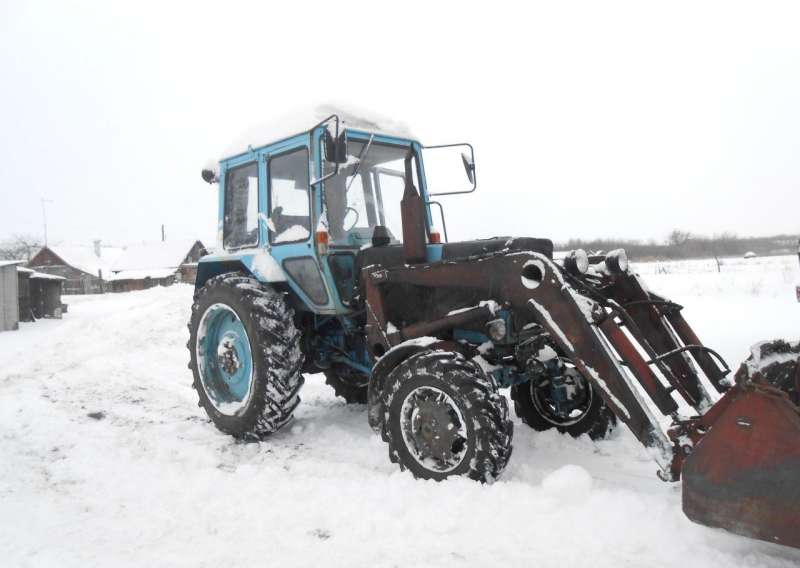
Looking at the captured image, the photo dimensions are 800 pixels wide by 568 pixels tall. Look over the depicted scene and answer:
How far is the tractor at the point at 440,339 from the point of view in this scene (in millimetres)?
2404

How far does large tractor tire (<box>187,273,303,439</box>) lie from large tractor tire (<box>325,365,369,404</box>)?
2.89 ft

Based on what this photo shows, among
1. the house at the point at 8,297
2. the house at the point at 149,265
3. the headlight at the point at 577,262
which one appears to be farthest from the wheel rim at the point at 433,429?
the house at the point at 149,265

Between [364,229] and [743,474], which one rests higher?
[364,229]

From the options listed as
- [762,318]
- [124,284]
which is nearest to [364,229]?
[762,318]

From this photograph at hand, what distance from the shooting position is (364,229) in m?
4.79

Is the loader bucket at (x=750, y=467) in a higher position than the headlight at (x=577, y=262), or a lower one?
lower

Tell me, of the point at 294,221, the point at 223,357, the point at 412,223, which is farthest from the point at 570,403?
the point at 223,357

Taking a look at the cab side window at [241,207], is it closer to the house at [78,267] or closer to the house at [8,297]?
the house at [8,297]

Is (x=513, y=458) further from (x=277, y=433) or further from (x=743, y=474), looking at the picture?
(x=277, y=433)

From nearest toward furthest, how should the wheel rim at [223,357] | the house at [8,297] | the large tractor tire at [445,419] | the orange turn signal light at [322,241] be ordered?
1. the large tractor tire at [445,419]
2. the orange turn signal light at [322,241]
3. the wheel rim at [223,357]
4. the house at [8,297]

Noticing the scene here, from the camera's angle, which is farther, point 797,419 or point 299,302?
point 299,302

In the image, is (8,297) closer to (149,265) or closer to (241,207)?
(241,207)

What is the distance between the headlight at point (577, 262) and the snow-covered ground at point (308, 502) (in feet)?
3.80

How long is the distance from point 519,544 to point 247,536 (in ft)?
4.46
